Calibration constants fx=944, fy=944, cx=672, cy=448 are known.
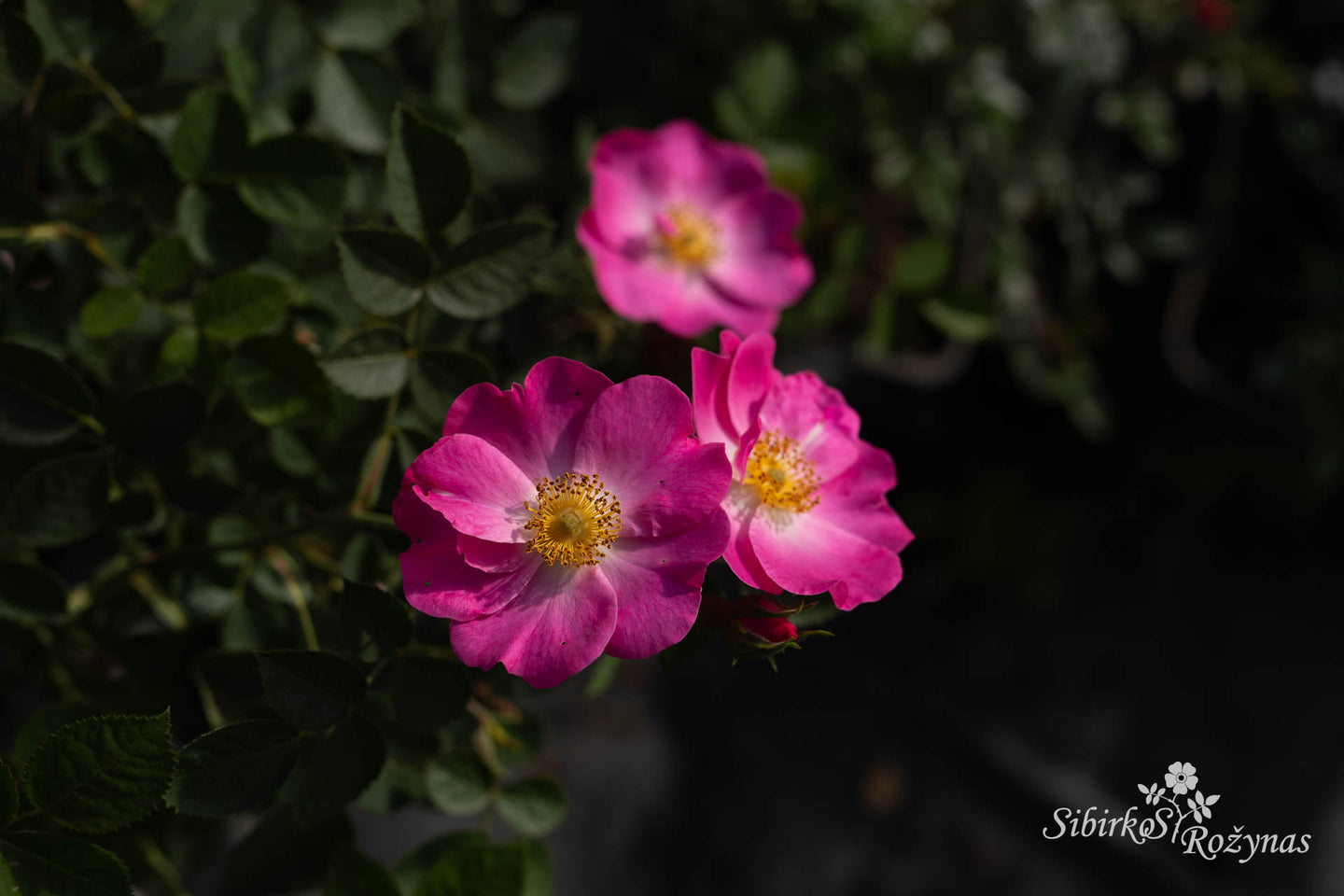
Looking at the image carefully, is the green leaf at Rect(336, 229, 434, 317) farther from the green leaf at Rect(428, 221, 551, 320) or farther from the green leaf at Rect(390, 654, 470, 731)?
the green leaf at Rect(390, 654, 470, 731)

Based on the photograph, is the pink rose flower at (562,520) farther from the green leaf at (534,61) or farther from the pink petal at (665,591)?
the green leaf at (534,61)

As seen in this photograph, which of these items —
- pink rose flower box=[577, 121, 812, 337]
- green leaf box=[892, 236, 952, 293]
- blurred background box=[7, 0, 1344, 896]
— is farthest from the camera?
blurred background box=[7, 0, 1344, 896]

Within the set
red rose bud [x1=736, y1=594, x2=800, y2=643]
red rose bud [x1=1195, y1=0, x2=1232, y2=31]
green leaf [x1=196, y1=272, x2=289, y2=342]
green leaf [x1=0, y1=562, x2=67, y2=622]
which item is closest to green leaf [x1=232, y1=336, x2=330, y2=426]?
green leaf [x1=196, y1=272, x2=289, y2=342]

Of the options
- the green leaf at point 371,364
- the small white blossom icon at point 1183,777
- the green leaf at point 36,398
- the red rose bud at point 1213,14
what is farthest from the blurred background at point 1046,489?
the green leaf at point 36,398

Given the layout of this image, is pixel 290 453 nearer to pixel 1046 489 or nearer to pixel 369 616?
pixel 369 616

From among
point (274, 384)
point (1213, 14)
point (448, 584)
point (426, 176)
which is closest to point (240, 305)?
point (274, 384)

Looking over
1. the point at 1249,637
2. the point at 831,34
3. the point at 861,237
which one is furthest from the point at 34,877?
the point at 1249,637

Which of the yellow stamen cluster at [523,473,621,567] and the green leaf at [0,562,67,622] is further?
the green leaf at [0,562,67,622]
